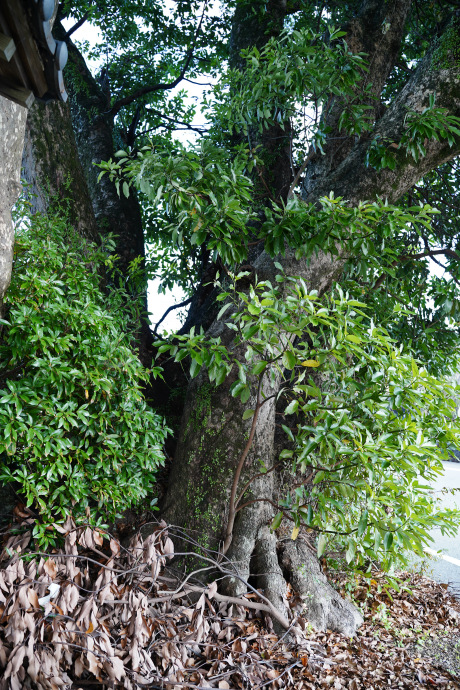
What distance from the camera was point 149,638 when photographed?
8.43 feet

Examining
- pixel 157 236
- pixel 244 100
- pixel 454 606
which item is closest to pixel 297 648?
pixel 454 606

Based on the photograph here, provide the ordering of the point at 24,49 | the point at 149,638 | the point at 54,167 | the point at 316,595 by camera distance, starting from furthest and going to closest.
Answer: the point at 54,167, the point at 316,595, the point at 149,638, the point at 24,49

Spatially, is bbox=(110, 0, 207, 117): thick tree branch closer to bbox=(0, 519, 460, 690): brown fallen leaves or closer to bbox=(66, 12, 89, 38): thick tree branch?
bbox=(66, 12, 89, 38): thick tree branch

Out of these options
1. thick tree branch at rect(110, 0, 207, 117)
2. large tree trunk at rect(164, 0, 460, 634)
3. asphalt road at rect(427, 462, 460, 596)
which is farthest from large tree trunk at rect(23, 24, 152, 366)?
asphalt road at rect(427, 462, 460, 596)

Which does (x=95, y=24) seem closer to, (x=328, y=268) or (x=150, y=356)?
(x=150, y=356)

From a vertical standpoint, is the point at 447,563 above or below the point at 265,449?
below

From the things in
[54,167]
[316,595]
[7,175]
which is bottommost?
[316,595]

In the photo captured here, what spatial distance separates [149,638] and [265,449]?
5.14ft

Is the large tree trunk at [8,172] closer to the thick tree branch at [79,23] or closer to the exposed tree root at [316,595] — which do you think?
the exposed tree root at [316,595]

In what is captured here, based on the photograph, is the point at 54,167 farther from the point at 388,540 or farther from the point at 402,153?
the point at 388,540

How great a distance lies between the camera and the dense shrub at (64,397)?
2.83m

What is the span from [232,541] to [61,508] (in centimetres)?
118

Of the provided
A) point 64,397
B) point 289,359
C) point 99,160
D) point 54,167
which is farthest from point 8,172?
point 99,160

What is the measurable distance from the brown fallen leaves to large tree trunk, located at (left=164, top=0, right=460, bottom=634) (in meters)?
0.20
